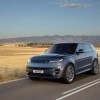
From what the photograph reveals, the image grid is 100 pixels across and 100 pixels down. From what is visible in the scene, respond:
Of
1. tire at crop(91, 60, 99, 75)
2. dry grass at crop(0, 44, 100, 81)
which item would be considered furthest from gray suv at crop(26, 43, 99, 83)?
dry grass at crop(0, 44, 100, 81)

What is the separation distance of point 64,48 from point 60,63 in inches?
72.3

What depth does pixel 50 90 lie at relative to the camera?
1184 centimetres

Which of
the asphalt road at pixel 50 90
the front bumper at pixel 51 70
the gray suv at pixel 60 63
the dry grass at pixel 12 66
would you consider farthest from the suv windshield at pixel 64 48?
the dry grass at pixel 12 66

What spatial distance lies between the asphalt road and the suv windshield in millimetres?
1289

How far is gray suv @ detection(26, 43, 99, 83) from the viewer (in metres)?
13.3

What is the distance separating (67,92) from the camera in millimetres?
11367

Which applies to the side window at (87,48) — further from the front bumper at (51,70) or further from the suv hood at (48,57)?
the front bumper at (51,70)

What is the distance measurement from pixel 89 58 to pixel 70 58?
231 centimetres

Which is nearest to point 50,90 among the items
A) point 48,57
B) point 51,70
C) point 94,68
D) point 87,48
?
point 51,70

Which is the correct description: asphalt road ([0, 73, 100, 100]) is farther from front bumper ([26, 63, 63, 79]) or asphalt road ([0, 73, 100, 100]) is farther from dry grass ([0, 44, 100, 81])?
dry grass ([0, 44, 100, 81])

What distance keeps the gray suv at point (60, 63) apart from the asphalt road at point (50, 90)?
388 millimetres

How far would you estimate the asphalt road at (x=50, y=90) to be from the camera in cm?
1038

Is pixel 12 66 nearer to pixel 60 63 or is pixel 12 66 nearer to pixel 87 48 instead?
pixel 87 48

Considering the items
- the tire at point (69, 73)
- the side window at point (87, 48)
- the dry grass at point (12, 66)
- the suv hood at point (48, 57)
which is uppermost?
the side window at point (87, 48)
